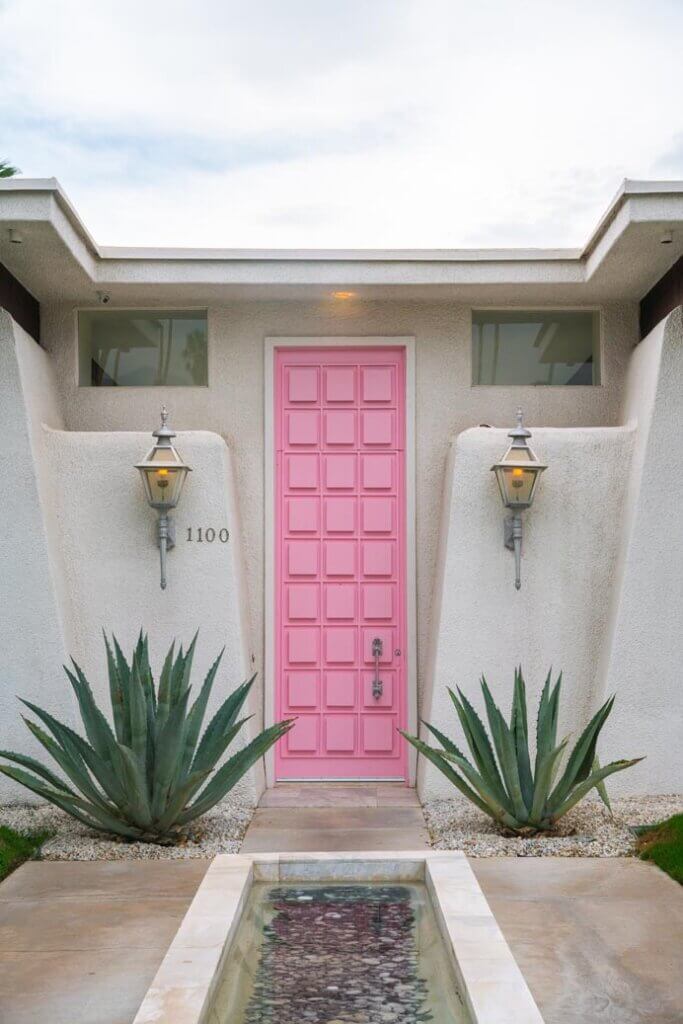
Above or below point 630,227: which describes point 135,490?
below

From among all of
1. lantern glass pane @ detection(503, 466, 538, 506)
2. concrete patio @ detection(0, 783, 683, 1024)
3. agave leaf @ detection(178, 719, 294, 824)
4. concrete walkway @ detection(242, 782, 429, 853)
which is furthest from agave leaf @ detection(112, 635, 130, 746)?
lantern glass pane @ detection(503, 466, 538, 506)

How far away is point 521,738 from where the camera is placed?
5.77 meters

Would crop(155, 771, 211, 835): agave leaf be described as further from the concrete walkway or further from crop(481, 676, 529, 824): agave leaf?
crop(481, 676, 529, 824): agave leaf

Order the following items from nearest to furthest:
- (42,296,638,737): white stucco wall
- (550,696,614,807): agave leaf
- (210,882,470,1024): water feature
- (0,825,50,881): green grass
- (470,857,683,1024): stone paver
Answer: (210,882,470,1024): water feature
(470,857,683,1024): stone paver
(0,825,50,881): green grass
(550,696,614,807): agave leaf
(42,296,638,737): white stucco wall

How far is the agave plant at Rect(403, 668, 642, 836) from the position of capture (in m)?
5.72

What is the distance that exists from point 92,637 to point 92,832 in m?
1.44

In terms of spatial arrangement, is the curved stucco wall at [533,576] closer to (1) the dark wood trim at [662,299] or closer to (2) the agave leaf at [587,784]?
(1) the dark wood trim at [662,299]

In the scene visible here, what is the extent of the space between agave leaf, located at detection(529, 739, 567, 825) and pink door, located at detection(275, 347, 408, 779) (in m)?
1.83

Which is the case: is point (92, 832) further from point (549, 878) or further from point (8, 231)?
point (8, 231)

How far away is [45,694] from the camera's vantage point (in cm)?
678

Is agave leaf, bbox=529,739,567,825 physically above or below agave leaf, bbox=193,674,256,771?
below

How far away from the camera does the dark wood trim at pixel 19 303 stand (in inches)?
271

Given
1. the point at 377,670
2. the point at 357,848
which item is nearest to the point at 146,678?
the point at 357,848

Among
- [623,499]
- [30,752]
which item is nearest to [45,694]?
[30,752]
